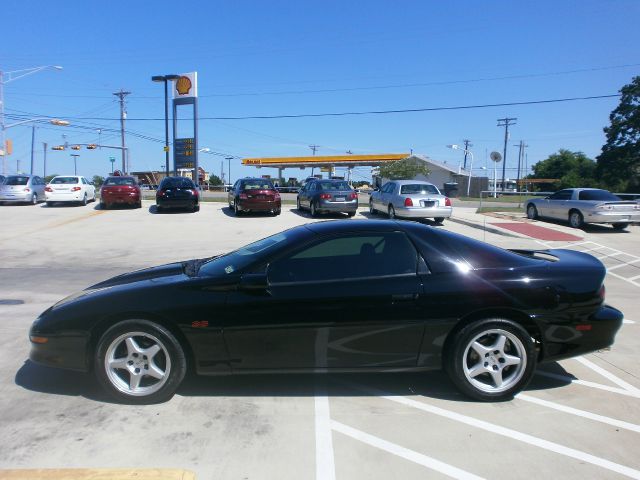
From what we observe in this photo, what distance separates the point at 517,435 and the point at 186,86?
125ft

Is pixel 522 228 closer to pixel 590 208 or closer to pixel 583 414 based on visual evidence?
pixel 590 208

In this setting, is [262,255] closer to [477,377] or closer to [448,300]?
[448,300]

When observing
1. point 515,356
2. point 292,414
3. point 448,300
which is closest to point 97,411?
point 292,414

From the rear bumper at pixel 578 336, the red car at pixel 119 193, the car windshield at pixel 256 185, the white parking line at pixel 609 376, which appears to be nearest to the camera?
the rear bumper at pixel 578 336

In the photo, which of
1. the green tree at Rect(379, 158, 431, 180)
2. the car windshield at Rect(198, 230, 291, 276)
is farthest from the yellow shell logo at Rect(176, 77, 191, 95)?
the car windshield at Rect(198, 230, 291, 276)

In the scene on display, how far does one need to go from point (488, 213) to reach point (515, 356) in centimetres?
1945

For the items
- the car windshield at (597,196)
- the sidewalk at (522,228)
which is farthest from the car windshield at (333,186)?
the car windshield at (597,196)

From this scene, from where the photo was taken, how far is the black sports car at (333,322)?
385 cm

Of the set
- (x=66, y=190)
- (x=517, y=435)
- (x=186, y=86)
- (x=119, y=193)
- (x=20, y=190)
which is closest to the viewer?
(x=517, y=435)

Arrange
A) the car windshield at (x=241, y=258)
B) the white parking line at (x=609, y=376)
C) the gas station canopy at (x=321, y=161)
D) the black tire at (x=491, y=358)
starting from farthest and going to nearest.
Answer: the gas station canopy at (x=321, y=161) < the white parking line at (x=609, y=376) < the car windshield at (x=241, y=258) < the black tire at (x=491, y=358)

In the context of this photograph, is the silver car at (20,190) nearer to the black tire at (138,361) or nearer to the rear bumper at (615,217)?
the black tire at (138,361)

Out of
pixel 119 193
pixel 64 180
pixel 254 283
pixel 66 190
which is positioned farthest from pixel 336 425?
pixel 64 180

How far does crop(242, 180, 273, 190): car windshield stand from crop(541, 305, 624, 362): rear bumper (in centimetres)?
1646

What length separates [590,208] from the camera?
16578mm
